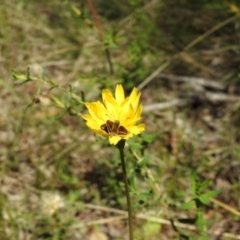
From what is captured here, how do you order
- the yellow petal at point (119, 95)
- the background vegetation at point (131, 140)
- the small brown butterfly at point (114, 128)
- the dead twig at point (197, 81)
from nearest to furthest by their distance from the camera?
the small brown butterfly at point (114, 128), the yellow petal at point (119, 95), the background vegetation at point (131, 140), the dead twig at point (197, 81)

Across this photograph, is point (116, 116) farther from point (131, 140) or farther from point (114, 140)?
point (131, 140)

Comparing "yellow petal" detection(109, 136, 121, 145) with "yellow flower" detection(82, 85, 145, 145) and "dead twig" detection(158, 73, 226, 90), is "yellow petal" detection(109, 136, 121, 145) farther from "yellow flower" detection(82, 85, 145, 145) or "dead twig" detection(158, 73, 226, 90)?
"dead twig" detection(158, 73, 226, 90)

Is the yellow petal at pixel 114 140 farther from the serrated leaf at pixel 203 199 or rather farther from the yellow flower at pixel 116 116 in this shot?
the serrated leaf at pixel 203 199

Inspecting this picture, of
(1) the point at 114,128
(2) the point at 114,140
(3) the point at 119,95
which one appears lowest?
(2) the point at 114,140

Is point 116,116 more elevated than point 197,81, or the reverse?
point 197,81

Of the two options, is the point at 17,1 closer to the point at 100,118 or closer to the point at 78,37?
the point at 78,37

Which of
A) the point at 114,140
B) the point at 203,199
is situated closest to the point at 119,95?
the point at 114,140

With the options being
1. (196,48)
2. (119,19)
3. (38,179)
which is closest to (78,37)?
(119,19)

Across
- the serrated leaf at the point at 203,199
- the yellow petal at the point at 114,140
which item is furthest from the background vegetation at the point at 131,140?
the yellow petal at the point at 114,140

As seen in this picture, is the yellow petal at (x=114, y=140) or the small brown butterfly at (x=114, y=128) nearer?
the yellow petal at (x=114, y=140)
